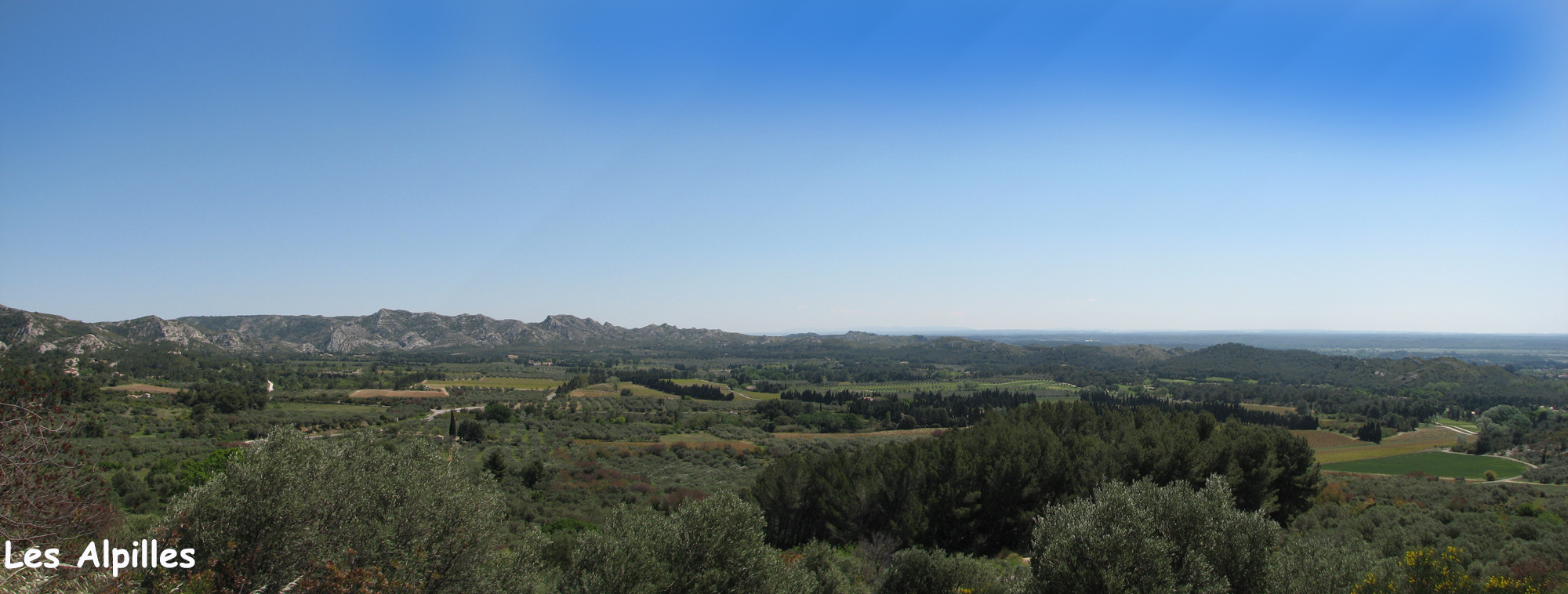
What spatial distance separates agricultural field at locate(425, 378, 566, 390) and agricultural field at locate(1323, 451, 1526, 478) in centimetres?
11339

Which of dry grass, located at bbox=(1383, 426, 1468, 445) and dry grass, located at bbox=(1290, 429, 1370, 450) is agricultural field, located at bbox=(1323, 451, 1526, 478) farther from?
dry grass, located at bbox=(1383, 426, 1468, 445)

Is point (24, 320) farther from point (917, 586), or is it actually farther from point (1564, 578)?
point (1564, 578)

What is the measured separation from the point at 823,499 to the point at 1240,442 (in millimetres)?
22653

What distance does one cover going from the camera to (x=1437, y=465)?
2154 inches

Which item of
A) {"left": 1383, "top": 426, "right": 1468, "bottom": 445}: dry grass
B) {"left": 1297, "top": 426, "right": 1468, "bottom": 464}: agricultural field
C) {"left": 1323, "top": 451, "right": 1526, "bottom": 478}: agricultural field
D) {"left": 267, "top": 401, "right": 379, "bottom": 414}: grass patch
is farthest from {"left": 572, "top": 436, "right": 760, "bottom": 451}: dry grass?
{"left": 1383, "top": 426, "right": 1468, "bottom": 445}: dry grass

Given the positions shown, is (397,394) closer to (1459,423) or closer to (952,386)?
(952,386)

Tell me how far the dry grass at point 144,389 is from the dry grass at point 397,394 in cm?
1954

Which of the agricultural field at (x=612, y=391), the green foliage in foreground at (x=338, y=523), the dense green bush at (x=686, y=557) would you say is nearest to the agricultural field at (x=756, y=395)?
the agricultural field at (x=612, y=391)

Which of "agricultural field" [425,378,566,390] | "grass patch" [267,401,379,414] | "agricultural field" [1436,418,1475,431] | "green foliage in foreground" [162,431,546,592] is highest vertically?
"green foliage in foreground" [162,431,546,592]

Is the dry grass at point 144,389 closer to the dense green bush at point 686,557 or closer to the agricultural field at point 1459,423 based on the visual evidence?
the dense green bush at point 686,557

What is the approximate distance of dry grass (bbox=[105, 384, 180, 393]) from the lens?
7731cm

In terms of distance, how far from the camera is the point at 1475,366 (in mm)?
134500

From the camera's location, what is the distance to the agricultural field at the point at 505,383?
11750 cm

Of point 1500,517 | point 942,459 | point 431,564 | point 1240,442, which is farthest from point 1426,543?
point 431,564
